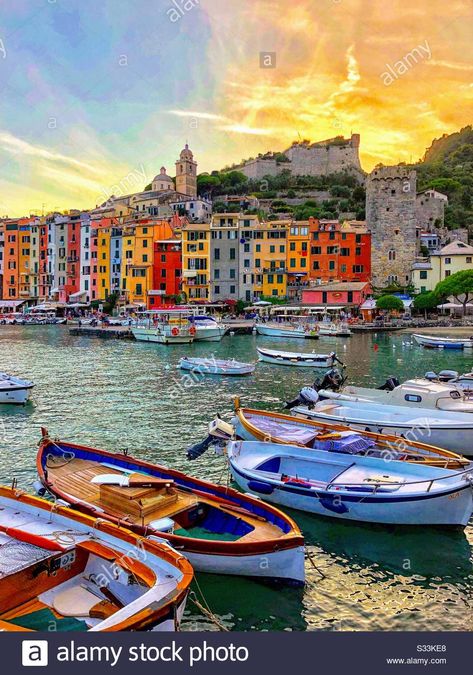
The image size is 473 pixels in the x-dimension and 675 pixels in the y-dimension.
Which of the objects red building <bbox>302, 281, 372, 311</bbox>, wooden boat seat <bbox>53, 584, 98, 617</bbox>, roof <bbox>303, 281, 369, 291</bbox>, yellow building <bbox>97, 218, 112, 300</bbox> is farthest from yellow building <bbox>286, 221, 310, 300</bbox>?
wooden boat seat <bbox>53, 584, 98, 617</bbox>

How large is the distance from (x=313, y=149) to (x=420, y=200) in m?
36.5

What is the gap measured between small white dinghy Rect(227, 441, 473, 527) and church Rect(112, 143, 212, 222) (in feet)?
258

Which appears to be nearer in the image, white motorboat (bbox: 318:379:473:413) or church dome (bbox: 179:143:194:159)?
white motorboat (bbox: 318:379:473:413)

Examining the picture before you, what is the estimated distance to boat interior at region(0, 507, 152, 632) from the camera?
7547 mm

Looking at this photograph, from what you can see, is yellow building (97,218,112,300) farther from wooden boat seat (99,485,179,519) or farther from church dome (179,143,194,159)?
wooden boat seat (99,485,179,519)

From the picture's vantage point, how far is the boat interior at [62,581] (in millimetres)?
7547

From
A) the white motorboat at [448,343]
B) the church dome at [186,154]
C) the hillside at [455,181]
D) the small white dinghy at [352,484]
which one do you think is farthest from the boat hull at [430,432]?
the church dome at [186,154]

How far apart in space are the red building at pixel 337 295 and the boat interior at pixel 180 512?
59.0 metres

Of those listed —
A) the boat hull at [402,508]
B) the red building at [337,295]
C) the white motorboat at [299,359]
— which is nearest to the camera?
the boat hull at [402,508]

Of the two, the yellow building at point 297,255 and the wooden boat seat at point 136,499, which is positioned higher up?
the yellow building at point 297,255

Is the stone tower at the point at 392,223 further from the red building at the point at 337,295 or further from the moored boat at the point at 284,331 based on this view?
the moored boat at the point at 284,331

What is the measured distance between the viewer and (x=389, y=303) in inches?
2608

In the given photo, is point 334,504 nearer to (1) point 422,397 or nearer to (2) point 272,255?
(1) point 422,397

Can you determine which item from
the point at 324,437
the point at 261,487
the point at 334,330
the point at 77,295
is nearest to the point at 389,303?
the point at 334,330
